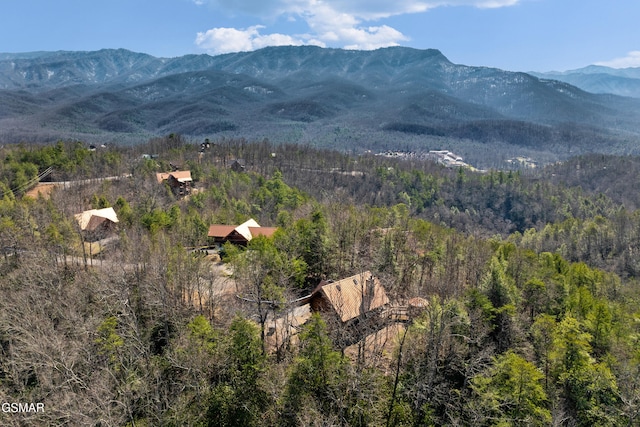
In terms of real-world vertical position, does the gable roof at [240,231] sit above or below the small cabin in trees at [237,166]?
below

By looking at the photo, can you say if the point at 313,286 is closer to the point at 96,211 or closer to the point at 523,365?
the point at 523,365

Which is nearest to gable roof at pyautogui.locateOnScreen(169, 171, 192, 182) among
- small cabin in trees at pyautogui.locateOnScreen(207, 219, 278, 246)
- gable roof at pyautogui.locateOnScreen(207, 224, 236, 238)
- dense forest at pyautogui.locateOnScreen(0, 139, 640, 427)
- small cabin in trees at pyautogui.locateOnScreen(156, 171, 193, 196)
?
small cabin in trees at pyautogui.locateOnScreen(156, 171, 193, 196)

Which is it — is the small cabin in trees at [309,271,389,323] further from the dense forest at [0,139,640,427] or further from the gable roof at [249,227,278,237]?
the gable roof at [249,227,278,237]

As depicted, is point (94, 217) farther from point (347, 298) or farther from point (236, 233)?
point (347, 298)

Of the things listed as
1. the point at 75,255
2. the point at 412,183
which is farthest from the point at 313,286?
the point at 412,183

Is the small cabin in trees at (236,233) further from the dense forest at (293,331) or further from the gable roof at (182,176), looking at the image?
the gable roof at (182,176)

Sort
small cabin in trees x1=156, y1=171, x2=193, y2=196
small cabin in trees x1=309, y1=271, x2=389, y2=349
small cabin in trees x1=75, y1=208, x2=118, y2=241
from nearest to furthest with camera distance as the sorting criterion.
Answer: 1. small cabin in trees x1=309, y1=271, x2=389, y2=349
2. small cabin in trees x1=75, y1=208, x2=118, y2=241
3. small cabin in trees x1=156, y1=171, x2=193, y2=196

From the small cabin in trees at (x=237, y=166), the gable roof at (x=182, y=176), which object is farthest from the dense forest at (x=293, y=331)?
the small cabin in trees at (x=237, y=166)
